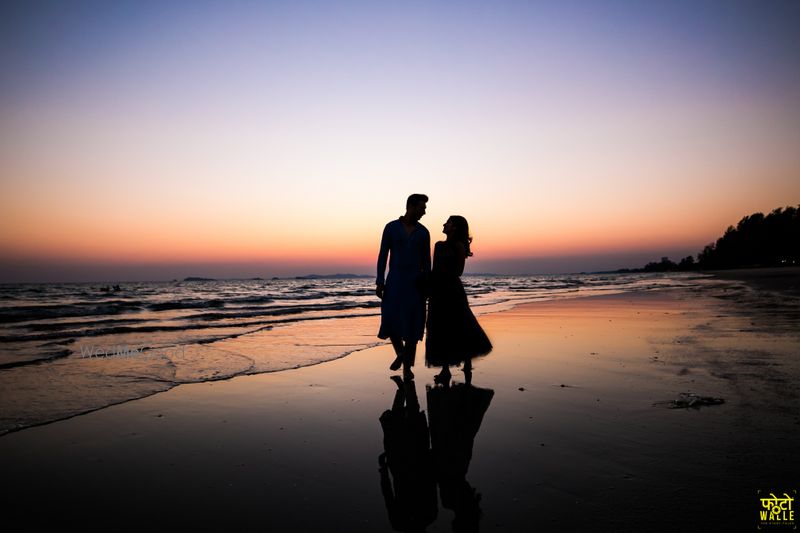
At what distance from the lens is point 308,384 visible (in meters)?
5.38

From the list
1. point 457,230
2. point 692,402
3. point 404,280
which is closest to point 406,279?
point 404,280

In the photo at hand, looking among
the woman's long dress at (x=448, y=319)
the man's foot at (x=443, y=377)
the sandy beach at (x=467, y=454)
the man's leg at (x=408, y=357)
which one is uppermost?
the woman's long dress at (x=448, y=319)

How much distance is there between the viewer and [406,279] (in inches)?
238

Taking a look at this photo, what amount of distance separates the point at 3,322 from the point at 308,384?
16.7 meters

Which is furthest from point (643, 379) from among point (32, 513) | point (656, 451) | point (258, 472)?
point (32, 513)

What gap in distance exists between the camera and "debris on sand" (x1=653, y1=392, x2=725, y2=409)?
3.99m

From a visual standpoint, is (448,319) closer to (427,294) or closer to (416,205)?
(427,294)

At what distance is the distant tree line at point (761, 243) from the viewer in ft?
285

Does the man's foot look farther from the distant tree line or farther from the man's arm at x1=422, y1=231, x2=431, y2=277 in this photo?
the distant tree line

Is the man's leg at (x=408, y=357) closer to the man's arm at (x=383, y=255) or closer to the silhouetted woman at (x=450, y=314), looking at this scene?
the silhouetted woman at (x=450, y=314)

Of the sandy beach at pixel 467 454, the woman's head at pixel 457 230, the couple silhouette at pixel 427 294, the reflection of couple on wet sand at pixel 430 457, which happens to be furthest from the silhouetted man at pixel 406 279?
the reflection of couple on wet sand at pixel 430 457

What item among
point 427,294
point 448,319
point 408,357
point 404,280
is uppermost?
point 404,280

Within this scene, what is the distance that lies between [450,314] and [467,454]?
8.99ft

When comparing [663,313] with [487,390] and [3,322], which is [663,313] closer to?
[487,390]
